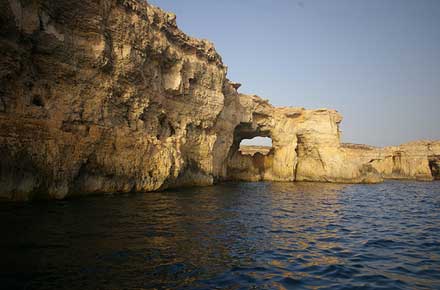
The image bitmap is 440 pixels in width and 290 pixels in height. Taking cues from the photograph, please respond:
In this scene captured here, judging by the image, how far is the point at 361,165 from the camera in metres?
40.4

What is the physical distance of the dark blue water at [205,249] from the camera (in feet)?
20.0

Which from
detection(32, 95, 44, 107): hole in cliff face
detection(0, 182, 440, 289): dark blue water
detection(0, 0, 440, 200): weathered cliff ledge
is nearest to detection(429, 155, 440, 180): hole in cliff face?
detection(0, 0, 440, 200): weathered cliff ledge

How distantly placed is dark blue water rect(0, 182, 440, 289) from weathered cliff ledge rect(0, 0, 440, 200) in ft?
8.53

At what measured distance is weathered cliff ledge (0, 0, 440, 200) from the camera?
13.1 meters

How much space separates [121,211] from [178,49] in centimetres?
1593

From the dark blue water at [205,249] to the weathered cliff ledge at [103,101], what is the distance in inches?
102

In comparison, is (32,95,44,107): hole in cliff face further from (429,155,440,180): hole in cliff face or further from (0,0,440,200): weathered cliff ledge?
(429,155,440,180): hole in cliff face

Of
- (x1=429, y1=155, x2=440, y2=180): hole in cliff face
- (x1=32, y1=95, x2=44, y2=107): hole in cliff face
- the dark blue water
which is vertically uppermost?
(x1=32, y1=95, x2=44, y2=107): hole in cliff face

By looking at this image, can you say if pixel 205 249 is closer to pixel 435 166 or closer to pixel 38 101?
pixel 38 101

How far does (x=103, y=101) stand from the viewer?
1741cm

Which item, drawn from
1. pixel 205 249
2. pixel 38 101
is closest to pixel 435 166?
pixel 205 249

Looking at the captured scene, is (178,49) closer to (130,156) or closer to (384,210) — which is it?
(130,156)

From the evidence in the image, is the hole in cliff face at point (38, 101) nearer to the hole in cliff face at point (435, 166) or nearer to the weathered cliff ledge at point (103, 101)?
the weathered cliff ledge at point (103, 101)

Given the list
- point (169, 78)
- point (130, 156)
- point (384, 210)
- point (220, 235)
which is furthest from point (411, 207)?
point (169, 78)
